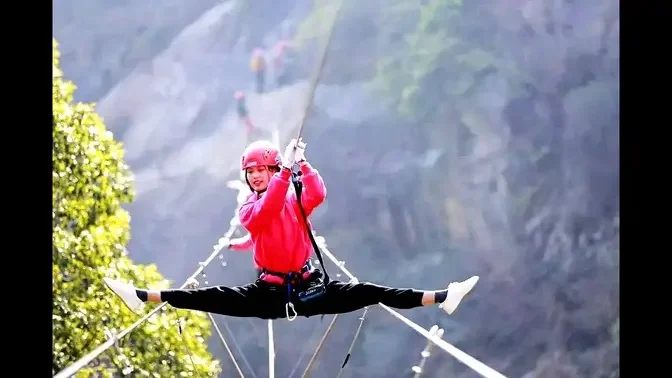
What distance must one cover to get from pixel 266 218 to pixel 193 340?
4.78 feet

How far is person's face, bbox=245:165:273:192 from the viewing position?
333cm

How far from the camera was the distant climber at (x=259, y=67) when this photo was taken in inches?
185

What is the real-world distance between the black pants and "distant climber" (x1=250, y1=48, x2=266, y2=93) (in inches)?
63.0

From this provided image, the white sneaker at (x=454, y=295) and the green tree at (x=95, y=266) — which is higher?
the green tree at (x=95, y=266)

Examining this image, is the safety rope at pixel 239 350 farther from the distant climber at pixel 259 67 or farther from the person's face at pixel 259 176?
the person's face at pixel 259 176

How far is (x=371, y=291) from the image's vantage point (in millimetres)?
3262

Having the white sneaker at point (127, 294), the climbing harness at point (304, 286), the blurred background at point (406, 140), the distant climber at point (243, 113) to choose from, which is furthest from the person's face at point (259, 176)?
the distant climber at point (243, 113)

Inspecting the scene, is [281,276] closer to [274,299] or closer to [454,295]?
[274,299]

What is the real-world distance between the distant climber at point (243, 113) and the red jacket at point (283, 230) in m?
1.39

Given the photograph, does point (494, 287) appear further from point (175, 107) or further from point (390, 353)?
point (175, 107)

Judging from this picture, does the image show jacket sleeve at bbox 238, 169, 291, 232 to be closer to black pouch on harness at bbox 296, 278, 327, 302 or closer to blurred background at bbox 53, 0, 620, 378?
black pouch on harness at bbox 296, 278, 327, 302
